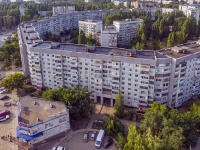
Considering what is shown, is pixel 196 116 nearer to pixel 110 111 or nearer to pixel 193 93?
pixel 193 93

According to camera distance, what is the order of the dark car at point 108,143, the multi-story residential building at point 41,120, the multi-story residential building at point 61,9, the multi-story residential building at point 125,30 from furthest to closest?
the multi-story residential building at point 61,9
the multi-story residential building at point 125,30
the dark car at point 108,143
the multi-story residential building at point 41,120

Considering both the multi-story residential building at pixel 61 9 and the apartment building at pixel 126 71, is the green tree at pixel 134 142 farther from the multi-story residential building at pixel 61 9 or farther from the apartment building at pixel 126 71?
the multi-story residential building at pixel 61 9

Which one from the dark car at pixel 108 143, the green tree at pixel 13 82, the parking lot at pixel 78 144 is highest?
the green tree at pixel 13 82

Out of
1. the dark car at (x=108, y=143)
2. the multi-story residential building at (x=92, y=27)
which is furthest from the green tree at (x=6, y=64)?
the dark car at (x=108, y=143)

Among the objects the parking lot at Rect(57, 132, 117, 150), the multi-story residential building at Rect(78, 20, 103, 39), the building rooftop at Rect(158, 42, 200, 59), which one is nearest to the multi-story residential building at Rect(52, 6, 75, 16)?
the multi-story residential building at Rect(78, 20, 103, 39)

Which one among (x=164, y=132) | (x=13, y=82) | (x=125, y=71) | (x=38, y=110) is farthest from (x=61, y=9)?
(x=164, y=132)

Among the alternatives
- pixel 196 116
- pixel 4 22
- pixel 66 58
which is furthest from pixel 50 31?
pixel 196 116

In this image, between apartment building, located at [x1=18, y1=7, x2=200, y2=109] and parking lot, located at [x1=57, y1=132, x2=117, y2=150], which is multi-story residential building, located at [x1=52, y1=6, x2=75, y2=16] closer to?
apartment building, located at [x1=18, y1=7, x2=200, y2=109]
